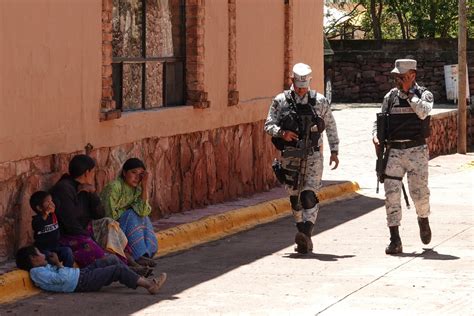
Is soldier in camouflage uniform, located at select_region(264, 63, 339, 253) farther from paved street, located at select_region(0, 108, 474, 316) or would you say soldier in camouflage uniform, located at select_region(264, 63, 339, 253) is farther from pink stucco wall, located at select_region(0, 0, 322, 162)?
pink stucco wall, located at select_region(0, 0, 322, 162)

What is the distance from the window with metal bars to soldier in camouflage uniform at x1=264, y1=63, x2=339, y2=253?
217cm

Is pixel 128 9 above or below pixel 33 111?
above

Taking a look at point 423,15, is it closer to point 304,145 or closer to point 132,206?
point 304,145

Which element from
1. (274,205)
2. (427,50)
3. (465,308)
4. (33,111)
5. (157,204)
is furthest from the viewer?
(427,50)

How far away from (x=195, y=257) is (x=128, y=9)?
10.9 feet

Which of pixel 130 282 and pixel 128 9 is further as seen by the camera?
pixel 128 9

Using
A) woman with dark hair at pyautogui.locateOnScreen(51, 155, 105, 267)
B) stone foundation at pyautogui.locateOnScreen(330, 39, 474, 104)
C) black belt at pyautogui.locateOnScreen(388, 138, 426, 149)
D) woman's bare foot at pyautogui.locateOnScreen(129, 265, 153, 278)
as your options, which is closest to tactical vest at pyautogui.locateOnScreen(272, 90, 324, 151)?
black belt at pyautogui.locateOnScreen(388, 138, 426, 149)

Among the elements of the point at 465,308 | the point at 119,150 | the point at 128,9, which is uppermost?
the point at 128,9

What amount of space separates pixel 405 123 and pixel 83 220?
135 inches

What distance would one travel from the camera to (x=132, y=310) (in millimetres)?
10609

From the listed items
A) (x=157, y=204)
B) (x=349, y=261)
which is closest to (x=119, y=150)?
(x=157, y=204)

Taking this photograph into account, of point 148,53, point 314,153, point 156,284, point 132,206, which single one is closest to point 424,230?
point 314,153

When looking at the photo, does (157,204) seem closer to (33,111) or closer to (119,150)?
(119,150)

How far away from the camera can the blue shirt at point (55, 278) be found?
37.3ft
